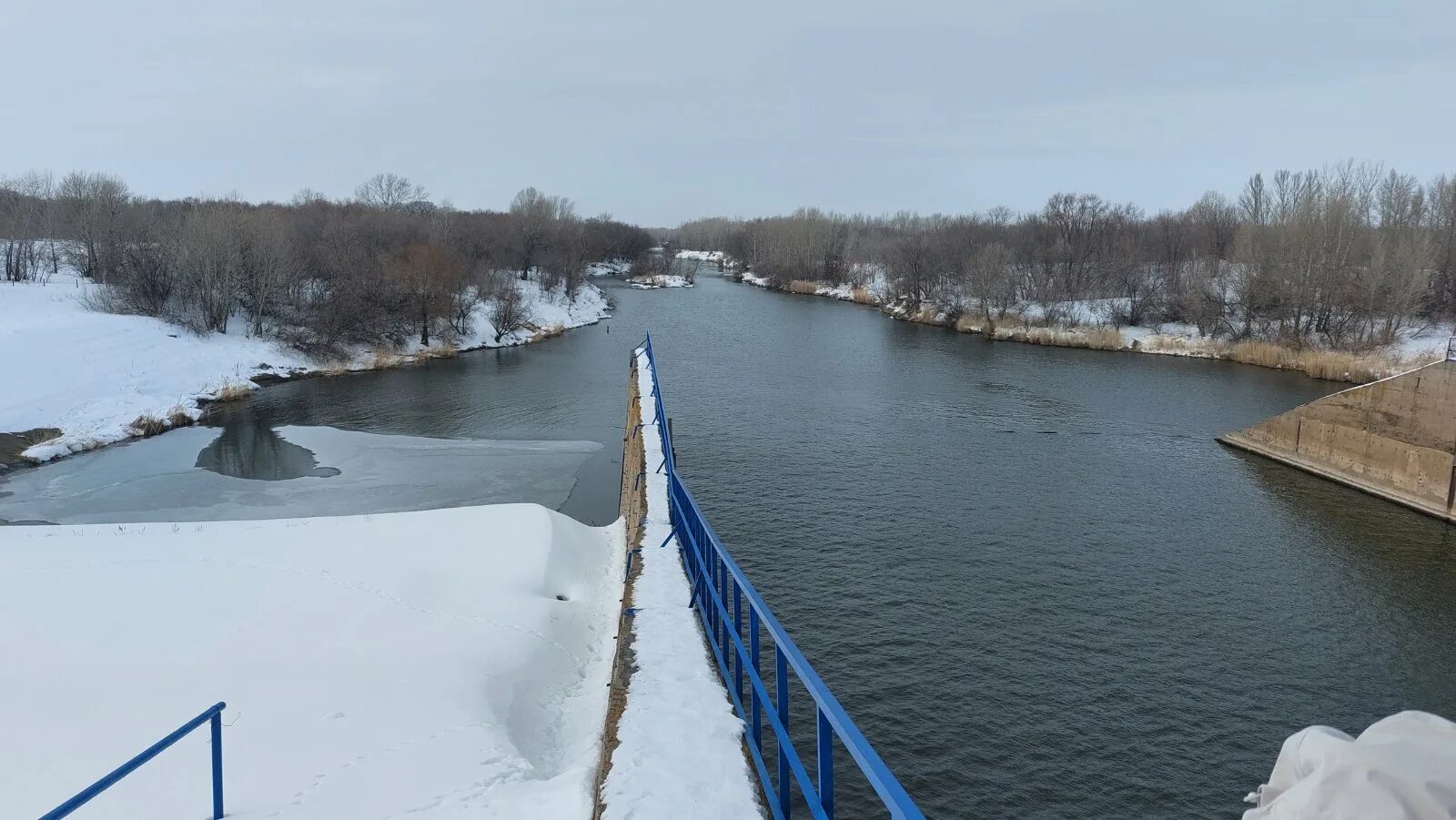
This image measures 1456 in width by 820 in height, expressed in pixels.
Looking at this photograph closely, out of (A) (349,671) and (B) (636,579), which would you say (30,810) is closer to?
(A) (349,671)

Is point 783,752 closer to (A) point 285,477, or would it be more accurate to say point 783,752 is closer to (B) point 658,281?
(A) point 285,477

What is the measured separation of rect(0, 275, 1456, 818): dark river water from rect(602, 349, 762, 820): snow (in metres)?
2.38

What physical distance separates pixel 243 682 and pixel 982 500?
1375 cm

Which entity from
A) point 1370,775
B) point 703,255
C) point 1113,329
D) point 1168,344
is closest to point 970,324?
point 1113,329

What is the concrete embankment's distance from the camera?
19.2 meters

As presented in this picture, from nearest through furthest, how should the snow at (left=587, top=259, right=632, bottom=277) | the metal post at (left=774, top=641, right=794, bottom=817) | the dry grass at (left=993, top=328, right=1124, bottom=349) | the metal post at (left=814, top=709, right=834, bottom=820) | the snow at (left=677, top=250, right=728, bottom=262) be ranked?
1. the metal post at (left=814, top=709, right=834, bottom=820)
2. the metal post at (left=774, top=641, right=794, bottom=817)
3. the dry grass at (left=993, top=328, right=1124, bottom=349)
4. the snow at (left=587, top=259, right=632, bottom=277)
5. the snow at (left=677, top=250, right=728, bottom=262)

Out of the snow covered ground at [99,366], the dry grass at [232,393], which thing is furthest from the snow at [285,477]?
the dry grass at [232,393]

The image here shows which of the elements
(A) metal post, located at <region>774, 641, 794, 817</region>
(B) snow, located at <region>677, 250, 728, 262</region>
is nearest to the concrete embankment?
(A) metal post, located at <region>774, 641, 794, 817</region>

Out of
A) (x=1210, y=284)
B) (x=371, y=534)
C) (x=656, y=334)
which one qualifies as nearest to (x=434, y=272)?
(x=656, y=334)

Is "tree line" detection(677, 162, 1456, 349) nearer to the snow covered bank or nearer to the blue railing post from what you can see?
the blue railing post

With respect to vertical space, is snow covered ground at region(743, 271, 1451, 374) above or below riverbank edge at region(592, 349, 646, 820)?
above

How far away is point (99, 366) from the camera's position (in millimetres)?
27875

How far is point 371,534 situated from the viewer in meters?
13.0

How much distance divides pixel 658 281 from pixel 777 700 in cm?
8958
